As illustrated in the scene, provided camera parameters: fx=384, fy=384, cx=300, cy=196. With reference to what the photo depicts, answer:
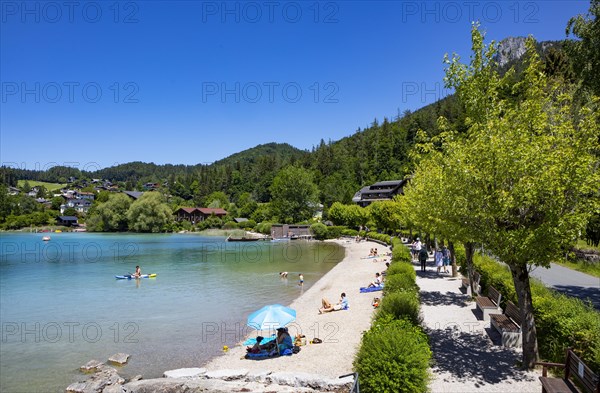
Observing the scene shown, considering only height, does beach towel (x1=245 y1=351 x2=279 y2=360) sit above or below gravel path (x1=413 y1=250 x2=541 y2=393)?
below

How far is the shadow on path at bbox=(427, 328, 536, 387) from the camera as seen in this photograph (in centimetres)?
986

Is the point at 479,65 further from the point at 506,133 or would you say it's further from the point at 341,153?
the point at 341,153

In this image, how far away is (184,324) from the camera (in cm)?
2109

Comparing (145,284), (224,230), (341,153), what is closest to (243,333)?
(145,284)

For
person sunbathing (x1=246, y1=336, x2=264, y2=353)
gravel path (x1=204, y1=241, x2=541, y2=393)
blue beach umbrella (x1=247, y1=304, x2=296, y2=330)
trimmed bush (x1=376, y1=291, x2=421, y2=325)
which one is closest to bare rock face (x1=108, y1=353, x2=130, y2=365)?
gravel path (x1=204, y1=241, x2=541, y2=393)

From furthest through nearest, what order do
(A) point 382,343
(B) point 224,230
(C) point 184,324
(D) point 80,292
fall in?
(B) point 224,230
(D) point 80,292
(C) point 184,324
(A) point 382,343

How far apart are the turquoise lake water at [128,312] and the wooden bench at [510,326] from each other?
10.9m

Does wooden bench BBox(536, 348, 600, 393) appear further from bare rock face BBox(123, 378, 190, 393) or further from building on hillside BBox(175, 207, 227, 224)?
building on hillside BBox(175, 207, 227, 224)

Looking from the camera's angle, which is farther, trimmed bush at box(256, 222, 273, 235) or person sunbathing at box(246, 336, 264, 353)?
trimmed bush at box(256, 222, 273, 235)

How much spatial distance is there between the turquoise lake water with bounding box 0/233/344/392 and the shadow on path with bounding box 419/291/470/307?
915 centimetres

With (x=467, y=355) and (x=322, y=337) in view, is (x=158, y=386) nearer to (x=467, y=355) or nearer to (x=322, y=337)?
(x=322, y=337)

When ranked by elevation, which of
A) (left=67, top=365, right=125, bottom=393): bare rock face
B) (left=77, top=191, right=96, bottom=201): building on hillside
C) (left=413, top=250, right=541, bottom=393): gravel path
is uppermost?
(left=77, top=191, right=96, bottom=201): building on hillside

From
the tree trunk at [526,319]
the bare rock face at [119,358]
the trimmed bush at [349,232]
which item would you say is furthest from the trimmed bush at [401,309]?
the trimmed bush at [349,232]

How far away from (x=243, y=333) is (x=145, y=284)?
1980cm
